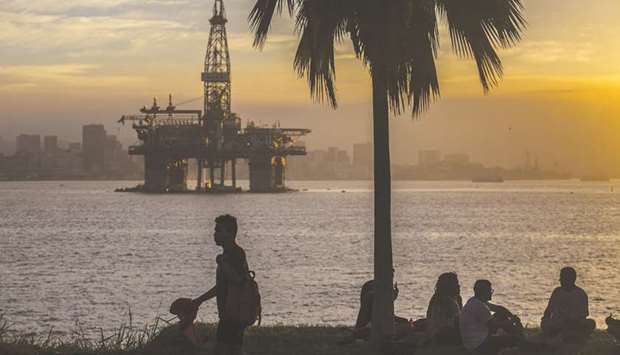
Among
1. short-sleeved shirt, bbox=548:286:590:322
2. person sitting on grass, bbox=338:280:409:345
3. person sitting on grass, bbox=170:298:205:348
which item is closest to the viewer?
person sitting on grass, bbox=170:298:205:348

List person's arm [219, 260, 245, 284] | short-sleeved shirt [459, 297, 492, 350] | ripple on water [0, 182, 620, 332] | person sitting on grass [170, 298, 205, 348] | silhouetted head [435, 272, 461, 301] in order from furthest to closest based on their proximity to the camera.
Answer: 1. ripple on water [0, 182, 620, 332]
2. silhouetted head [435, 272, 461, 301]
3. short-sleeved shirt [459, 297, 492, 350]
4. person sitting on grass [170, 298, 205, 348]
5. person's arm [219, 260, 245, 284]

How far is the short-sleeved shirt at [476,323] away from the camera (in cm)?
1482

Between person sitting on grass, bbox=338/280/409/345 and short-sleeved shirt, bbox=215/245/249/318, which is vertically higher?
short-sleeved shirt, bbox=215/245/249/318

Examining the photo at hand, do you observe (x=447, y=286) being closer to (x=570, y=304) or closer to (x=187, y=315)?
(x=570, y=304)

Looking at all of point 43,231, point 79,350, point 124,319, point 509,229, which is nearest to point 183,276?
point 124,319

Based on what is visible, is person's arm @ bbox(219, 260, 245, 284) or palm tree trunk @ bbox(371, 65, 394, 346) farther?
palm tree trunk @ bbox(371, 65, 394, 346)

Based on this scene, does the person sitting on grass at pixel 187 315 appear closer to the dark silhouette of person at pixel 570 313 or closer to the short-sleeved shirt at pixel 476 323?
the short-sleeved shirt at pixel 476 323

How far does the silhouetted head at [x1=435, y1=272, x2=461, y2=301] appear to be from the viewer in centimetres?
1553

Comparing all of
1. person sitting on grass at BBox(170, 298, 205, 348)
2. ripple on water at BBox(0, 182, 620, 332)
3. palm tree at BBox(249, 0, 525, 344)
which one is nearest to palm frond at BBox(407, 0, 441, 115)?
palm tree at BBox(249, 0, 525, 344)

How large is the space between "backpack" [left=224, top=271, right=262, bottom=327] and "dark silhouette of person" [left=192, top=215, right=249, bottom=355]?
0.05 metres

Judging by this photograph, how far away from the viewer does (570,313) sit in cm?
1630

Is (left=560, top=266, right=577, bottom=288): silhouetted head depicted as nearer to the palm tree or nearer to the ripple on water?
the palm tree

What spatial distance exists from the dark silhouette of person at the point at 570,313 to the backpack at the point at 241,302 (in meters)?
6.26

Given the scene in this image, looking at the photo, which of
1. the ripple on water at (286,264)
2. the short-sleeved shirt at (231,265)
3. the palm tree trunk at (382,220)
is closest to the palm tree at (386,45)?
the palm tree trunk at (382,220)
